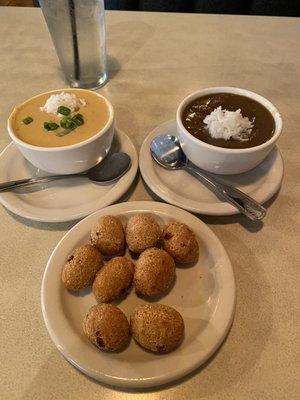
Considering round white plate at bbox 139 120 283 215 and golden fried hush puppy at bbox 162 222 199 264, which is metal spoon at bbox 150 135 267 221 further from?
golden fried hush puppy at bbox 162 222 199 264

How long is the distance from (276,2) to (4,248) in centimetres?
216

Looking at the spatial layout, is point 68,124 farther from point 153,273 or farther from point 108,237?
point 153,273

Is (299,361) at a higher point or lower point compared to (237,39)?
lower

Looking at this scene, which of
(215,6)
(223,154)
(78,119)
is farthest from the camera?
(215,6)

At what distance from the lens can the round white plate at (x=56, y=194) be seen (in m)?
0.91

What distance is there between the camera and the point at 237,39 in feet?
5.41

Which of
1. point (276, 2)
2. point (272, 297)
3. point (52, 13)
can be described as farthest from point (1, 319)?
point (276, 2)

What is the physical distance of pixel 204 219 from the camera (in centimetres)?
94

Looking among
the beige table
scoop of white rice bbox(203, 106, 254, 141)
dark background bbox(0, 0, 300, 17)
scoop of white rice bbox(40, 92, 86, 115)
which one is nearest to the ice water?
the beige table

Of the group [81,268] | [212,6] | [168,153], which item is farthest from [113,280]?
[212,6]

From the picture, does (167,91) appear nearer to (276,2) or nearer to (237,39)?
(237,39)

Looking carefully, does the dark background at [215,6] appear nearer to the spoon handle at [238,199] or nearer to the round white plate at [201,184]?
the round white plate at [201,184]

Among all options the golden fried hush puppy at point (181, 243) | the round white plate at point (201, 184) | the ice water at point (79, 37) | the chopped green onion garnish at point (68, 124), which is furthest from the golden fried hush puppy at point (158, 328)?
the ice water at point (79, 37)

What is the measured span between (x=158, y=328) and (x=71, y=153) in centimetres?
48
